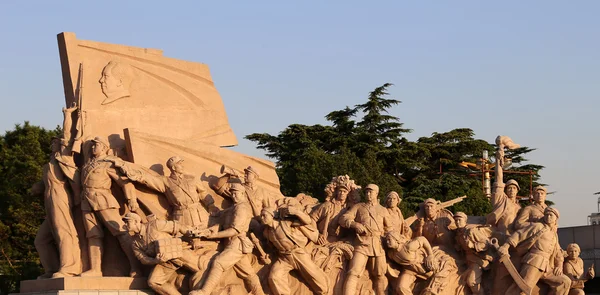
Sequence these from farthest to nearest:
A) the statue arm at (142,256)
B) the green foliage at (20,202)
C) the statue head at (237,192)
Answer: the green foliage at (20,202) < the statue head at (237,192) < the statue arm at (142,256)

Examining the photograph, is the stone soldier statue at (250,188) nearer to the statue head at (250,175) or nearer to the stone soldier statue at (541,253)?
the statue head at (250,175)

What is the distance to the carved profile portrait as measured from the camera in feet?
51.3

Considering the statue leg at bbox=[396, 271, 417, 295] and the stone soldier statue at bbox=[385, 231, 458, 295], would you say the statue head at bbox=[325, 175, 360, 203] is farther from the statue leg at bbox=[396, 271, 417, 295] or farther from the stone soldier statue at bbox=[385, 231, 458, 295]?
the statue leg at bbox=[396, 271, 417, 295]

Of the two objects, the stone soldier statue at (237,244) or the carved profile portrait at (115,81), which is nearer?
the stone soldier statue at (237,244)

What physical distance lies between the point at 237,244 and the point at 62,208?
224 centimetres

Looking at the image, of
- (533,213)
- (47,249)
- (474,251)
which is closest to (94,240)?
(47,249)

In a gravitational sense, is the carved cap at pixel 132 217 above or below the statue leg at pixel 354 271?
above

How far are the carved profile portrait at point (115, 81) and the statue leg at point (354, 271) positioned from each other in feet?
12.0

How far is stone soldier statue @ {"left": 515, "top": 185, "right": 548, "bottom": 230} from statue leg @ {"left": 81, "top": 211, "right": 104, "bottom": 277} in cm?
564

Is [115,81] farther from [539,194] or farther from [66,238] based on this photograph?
[539,194]

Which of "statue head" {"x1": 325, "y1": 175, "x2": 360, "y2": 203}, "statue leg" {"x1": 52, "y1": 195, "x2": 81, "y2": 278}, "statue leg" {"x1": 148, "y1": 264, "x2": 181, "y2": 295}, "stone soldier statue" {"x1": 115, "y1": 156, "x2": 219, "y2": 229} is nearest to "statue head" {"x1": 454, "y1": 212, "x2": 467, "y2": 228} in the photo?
"statue head" {"x1": 325, "y1": 175, "x2": 360, "y2": 203}

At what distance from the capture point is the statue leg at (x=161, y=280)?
14.4m

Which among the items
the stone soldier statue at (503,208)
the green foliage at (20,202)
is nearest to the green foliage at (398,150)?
the green foliage at (20,202)

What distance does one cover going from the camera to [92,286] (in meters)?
14.3
